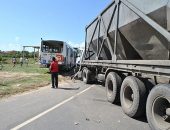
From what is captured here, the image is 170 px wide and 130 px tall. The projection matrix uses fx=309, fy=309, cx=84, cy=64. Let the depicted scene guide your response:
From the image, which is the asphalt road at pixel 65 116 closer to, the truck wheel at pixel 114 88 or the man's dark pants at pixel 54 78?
the truck wheel at pixel 114 88

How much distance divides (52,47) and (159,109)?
916 inches

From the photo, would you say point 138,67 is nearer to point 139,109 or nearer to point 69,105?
point 139,109

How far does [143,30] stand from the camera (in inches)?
339

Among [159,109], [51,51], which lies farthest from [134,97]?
[51,51]

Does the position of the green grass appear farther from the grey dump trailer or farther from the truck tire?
the grey dump trailer

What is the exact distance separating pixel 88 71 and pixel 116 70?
712cm

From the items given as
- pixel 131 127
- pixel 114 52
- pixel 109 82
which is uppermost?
pixel 114 52

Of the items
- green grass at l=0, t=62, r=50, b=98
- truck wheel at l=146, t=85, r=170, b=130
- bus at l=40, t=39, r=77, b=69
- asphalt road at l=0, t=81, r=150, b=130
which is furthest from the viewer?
bus at l=40, t=39, r=77, b=69

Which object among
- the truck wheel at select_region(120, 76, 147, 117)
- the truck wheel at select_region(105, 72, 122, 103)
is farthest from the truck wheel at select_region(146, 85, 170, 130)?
the truck wheel at select_region(105, 72, 122, 103)

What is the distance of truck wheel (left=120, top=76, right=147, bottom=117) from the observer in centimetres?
816

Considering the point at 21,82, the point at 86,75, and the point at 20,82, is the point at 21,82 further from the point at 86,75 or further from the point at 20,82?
the point at 86,75

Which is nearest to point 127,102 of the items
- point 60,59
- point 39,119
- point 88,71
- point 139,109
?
point 139,109

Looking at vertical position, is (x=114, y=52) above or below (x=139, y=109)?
above

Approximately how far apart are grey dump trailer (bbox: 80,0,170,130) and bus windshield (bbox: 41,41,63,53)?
639 inches
